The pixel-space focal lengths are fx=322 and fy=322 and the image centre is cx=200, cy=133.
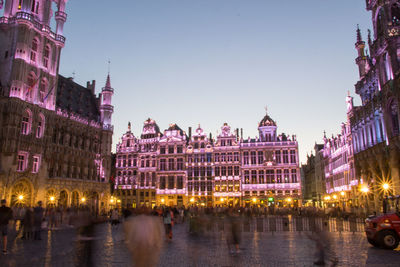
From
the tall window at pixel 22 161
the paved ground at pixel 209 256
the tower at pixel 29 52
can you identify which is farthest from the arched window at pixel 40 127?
the paved ground at pixel 209 256

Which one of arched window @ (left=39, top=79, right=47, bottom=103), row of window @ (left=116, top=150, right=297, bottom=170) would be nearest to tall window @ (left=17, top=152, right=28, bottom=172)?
arched window @ (left=39, top=79, right=47, bottom=103)

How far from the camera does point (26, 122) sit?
1476 inches

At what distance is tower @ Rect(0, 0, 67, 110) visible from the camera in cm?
3672

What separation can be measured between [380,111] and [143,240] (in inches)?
1278

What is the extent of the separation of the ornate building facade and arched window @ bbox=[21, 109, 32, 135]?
1054 inches

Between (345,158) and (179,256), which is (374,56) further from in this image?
(179,256)

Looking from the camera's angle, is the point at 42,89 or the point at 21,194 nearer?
the point at 21,194

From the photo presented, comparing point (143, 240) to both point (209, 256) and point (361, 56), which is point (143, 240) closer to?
point (209, 256)

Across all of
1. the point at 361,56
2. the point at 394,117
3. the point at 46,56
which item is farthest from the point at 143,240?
the point at 361,56

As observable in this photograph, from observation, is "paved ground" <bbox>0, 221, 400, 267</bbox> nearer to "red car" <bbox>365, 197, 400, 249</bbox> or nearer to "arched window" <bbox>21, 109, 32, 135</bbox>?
"red car" <bbox>365, 197, 400, 249</bbox>

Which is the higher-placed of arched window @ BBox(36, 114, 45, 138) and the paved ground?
arched window @ BBox(36, 114, 45, 138)

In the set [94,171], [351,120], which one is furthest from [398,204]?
[94,171]

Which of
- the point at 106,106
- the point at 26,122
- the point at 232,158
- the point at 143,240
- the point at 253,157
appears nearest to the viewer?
the point at 143,240

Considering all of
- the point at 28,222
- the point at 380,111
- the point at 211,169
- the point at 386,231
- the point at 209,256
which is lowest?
the point at 209,256
